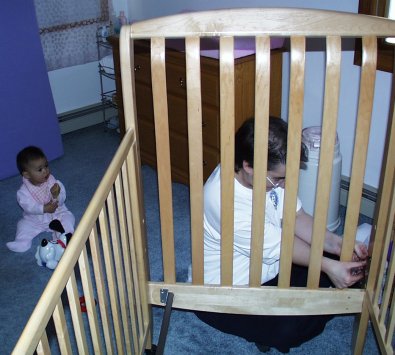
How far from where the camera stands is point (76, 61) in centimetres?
337

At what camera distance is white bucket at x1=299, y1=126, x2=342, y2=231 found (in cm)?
231

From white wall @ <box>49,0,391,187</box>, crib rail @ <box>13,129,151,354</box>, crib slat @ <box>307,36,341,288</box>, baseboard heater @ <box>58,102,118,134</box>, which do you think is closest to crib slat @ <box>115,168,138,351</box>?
crib rail @ <box>13,129,151,354</box>

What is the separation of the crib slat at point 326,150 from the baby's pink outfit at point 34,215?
1378 mm

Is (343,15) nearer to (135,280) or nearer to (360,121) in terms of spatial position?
(360,121)

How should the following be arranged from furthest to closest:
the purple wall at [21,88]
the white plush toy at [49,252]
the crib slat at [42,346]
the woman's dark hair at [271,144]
→ the purple wall at [21,88], the white plush toy at [49,252], the woman's dark hair at [271,144], the crib slat at [42,346]

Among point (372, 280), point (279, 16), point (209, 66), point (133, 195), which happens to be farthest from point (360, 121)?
point (209, 66)

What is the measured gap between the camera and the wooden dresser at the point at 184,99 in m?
2.39

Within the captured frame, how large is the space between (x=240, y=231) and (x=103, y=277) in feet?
1.73

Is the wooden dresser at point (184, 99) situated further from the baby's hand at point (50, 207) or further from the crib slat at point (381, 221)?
the crib slat at point (381, 221)

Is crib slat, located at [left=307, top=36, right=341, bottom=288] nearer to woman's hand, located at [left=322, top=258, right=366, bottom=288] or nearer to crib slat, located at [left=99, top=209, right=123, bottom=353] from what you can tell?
woman's hand, located at [left=322, top=258, right=366, bottom=288]

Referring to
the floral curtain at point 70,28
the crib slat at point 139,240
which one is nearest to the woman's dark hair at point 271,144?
the crib slat at point 139,240

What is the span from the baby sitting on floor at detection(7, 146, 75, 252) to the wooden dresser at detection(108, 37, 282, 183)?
64cm

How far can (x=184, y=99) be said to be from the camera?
2594mm

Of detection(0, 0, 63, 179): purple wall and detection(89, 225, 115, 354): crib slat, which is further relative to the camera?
detection(0, 0, 63, 179): purple wall
